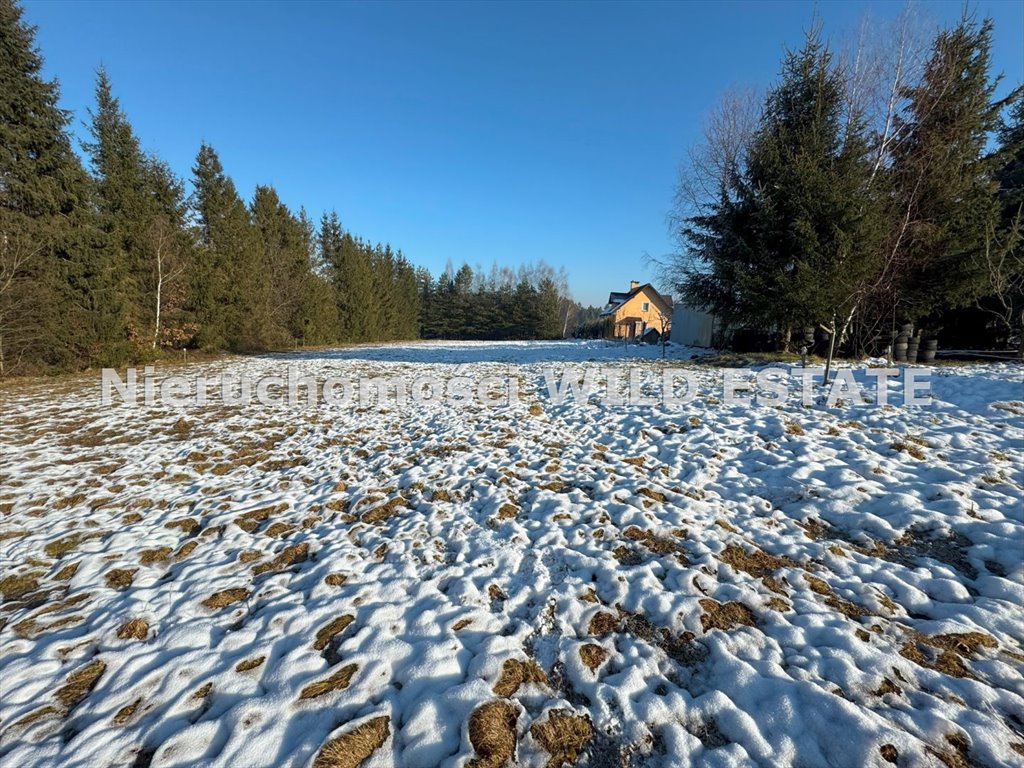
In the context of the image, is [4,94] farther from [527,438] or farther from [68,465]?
[527,438]

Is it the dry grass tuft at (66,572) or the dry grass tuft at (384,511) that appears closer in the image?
the dry grass tuft at (66,572)

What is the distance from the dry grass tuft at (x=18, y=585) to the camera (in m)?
3.08

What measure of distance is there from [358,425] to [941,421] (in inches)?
378

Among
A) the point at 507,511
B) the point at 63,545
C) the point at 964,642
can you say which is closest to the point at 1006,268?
the point at 964,642

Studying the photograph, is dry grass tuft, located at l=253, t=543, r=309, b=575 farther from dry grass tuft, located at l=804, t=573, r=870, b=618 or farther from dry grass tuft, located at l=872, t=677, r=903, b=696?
dry grass tuft, located at l=804, t=573, r=870, b=618

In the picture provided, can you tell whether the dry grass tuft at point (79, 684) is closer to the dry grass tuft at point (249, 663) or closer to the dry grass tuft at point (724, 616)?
the dry grass tuft at point (249, 663)

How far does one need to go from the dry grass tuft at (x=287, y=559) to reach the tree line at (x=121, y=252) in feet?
49.3

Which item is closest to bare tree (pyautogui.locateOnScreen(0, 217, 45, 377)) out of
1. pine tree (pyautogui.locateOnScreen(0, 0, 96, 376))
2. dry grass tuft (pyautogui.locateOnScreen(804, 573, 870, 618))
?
pine tree (pyautogui.locateOnScreen(0, 0, 96, 376))

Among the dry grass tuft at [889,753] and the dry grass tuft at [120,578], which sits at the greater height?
the dry grass tuft at [889,753]

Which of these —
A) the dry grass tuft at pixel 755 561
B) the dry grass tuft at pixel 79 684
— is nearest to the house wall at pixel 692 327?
the dry grass tuft at pixel 755 561

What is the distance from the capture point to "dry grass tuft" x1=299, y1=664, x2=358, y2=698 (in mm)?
2160

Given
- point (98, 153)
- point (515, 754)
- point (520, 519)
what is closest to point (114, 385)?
point (98, 153)

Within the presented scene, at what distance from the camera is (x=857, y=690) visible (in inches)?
81.2

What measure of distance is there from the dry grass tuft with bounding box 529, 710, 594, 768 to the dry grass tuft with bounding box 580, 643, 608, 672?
336mm
